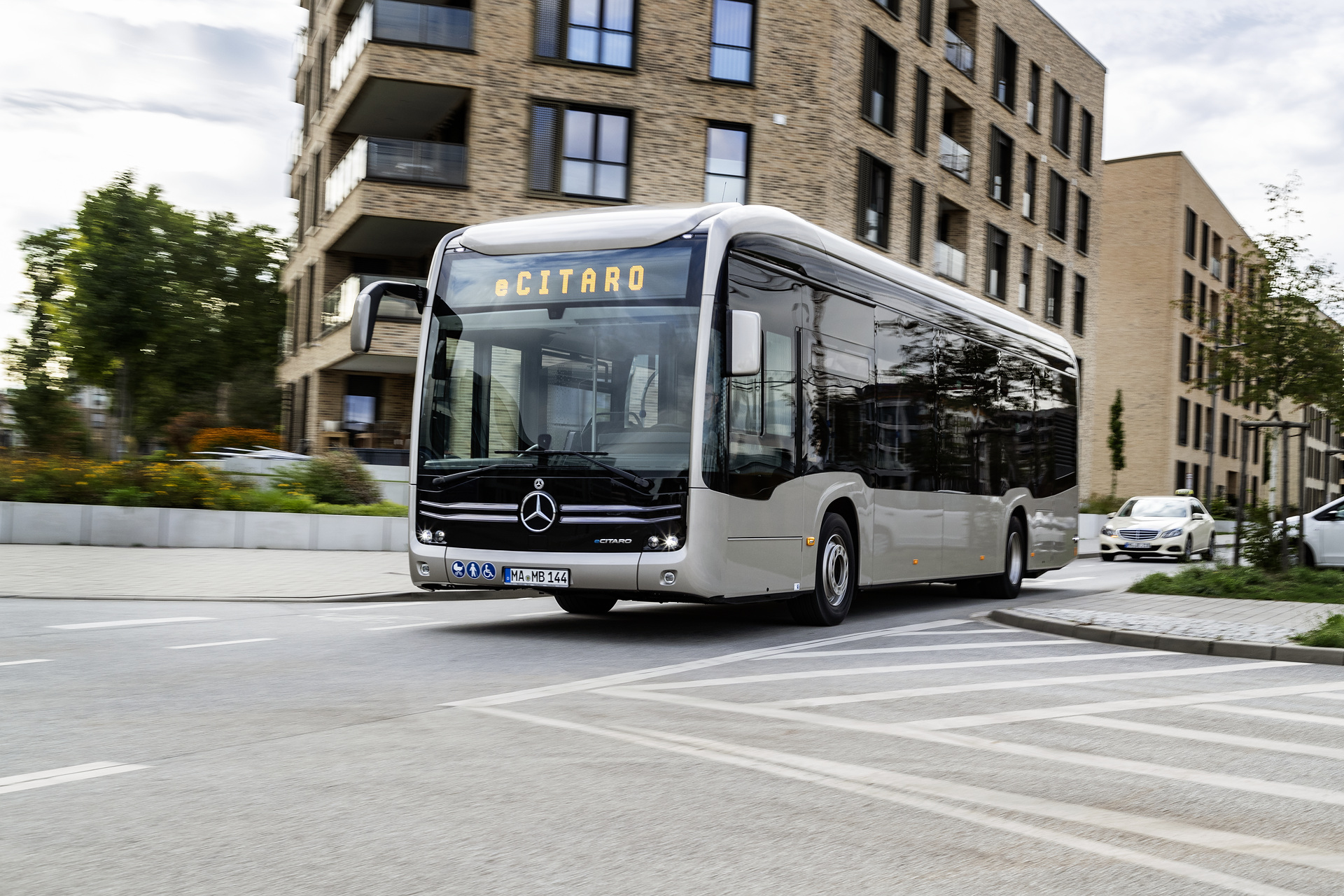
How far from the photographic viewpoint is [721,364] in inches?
388

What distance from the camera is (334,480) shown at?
73.9 feet

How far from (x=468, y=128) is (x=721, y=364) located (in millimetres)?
20039

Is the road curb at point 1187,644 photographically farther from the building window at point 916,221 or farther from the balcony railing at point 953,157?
the balcony railing at point 953,157

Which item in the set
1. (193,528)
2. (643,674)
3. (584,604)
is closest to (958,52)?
(193,528)

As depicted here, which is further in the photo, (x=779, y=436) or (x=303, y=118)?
(x=303, y=118)

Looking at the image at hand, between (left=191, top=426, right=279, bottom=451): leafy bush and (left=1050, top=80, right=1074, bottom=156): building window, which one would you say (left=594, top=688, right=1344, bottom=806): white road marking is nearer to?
(left=191, top=426, right=279, bottom=451): leafy bush

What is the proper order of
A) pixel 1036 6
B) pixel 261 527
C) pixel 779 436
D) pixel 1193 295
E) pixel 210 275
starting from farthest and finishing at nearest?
pixel 1193 295 < pixel 210 275 < pixel 1036 6 < pixel 261 527 < pixel 779 436

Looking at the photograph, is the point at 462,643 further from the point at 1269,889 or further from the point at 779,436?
the point at 1269,889

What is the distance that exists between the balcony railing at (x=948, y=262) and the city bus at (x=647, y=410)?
2523 centimetres

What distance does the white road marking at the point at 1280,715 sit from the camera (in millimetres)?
7215

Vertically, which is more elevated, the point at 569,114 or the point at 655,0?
the point at 655,0

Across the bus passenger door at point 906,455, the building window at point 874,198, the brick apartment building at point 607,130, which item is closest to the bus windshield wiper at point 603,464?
the bus passenger door at point 906,455

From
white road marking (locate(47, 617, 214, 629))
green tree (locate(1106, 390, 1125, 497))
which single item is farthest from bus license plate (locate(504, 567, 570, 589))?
green tree (locate(1106, 390, 1125, 497))

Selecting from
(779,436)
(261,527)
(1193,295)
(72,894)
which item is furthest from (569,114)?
(1193,295)
